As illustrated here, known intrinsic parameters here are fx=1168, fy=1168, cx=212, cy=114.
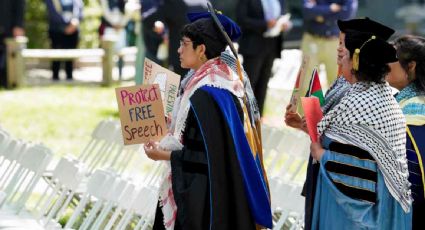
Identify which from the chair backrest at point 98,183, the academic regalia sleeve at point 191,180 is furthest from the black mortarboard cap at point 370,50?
the chair backrest at point 98,183

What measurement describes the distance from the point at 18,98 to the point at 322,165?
1086 cm

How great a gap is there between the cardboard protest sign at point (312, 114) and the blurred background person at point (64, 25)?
12449 millimetres

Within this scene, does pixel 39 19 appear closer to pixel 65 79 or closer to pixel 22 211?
pixel 65 79

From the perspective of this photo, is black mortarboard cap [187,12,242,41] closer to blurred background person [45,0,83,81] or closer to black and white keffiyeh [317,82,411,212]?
black and white keffiyeh [317,82,411,212]

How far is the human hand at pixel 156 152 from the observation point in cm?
589

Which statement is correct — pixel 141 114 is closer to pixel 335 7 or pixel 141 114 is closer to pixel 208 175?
pixel 208 175

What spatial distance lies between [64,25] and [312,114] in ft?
43.0

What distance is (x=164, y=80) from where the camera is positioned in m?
6.41

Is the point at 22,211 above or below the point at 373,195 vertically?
below

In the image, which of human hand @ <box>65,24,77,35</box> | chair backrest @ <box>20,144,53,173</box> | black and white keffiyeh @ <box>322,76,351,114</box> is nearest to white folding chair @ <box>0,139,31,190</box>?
chair backrest @ <box>20,144,53,173</box>

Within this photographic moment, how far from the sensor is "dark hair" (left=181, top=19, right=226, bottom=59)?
5.93 metres

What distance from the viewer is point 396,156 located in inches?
217

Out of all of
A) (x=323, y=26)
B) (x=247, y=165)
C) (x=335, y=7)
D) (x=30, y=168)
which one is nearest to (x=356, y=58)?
(x=247, y=165)

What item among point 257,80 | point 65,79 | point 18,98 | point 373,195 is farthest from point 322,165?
point 65,79
